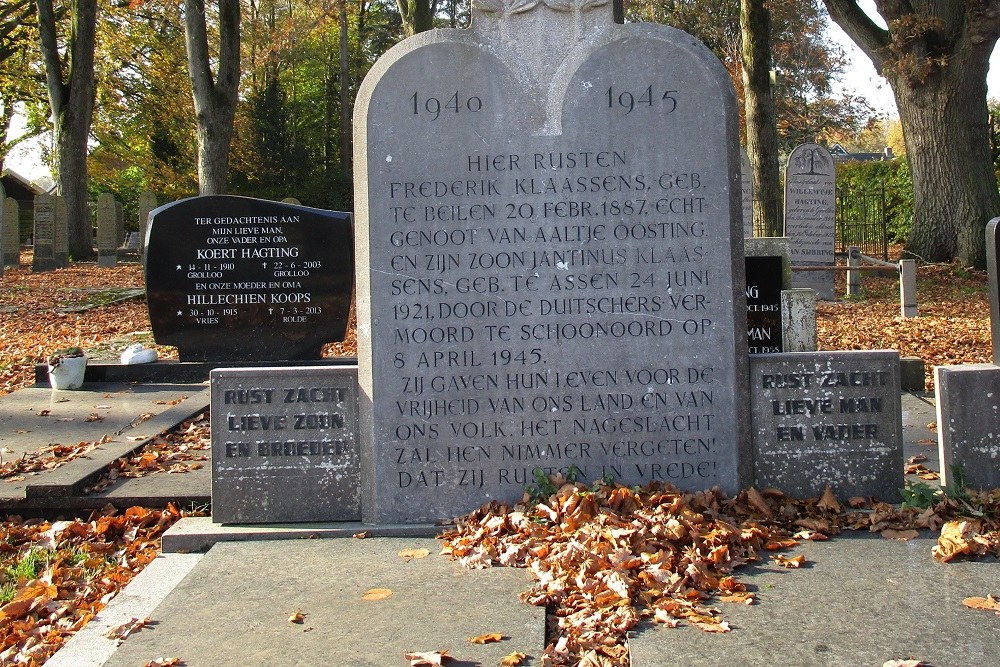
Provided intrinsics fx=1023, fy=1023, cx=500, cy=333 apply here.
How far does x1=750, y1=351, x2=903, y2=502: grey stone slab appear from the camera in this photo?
4969mm

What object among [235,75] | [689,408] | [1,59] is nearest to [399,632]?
[689,408]

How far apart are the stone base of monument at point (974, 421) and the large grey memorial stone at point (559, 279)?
960 millimetres

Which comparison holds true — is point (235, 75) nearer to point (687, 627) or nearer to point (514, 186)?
point (514, 186)

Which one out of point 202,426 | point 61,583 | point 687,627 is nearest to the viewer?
point 687,627

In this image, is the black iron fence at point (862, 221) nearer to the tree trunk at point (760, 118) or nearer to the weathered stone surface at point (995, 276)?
the tree trunk at point (760, 118)

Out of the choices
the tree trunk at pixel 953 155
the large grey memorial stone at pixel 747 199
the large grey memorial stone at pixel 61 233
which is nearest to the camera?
the large grey memorial stone at pixel 747 199

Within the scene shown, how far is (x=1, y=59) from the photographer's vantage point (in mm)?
35406

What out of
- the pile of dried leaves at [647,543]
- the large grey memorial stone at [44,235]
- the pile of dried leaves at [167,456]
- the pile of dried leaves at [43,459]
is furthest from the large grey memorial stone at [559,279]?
the large grey memorial stone at [44,235]

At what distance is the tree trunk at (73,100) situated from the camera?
26969 millimetres

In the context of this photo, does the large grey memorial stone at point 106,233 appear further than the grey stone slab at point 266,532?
Yes

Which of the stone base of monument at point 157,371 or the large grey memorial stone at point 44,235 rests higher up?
the large grey memorial stone at point 44,235

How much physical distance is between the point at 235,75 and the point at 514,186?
637 inches

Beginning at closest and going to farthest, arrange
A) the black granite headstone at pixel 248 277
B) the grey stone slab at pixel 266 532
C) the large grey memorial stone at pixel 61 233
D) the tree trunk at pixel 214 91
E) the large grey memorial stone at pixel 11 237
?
the grey stone slab at pixel 266 532 → the black granite headstone at pixel 248 277 → the tree trunk at pixel 214 91 → the large grey memorial stone at pixel 61 233 → the large grey memorial stone at pixel 11 237

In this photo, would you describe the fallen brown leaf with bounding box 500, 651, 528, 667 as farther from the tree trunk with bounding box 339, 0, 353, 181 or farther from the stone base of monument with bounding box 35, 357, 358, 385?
the tree trunk with bounding box 339, 0, 353, 181
